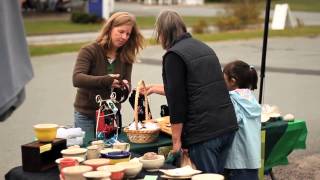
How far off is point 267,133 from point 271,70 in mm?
8732

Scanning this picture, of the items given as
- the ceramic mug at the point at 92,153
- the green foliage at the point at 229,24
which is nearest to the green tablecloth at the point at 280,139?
the ceramic mug at the point at 92,153

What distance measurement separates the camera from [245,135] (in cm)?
425

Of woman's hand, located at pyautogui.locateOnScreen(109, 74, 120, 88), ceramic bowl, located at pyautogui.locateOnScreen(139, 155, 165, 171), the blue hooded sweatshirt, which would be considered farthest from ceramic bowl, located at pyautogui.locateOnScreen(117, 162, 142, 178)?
woman's hand, located at pyautogui.locateOnScreen(109, 74, 120, 88)

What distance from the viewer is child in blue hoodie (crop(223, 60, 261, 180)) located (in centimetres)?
423

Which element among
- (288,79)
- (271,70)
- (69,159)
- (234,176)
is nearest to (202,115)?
(234,176)

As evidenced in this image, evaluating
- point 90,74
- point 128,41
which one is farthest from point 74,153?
point 128,41

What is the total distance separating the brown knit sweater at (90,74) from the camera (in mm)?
4524

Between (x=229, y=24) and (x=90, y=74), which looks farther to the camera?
(x=229, y=24)

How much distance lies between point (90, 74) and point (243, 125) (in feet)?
4.06

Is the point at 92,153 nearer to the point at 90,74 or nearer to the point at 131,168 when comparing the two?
the point at 131,168

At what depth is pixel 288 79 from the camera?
12469mm

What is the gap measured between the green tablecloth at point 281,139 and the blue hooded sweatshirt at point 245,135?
2.57 feet

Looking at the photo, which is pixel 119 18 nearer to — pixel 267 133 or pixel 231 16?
pixel 267 133

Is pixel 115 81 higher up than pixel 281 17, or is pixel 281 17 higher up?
pixel 115 81
